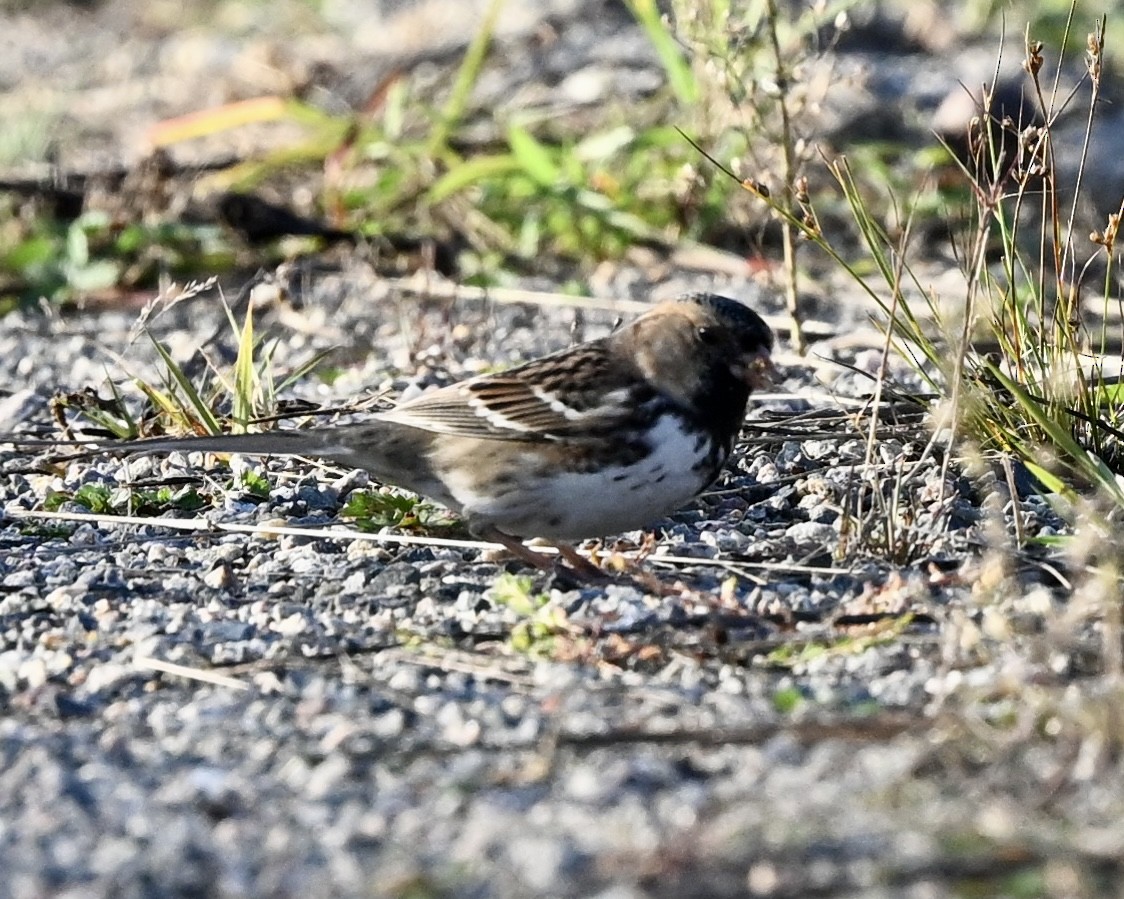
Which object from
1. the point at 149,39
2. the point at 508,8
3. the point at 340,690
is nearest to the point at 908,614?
the point at 340,690

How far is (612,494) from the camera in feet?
16.3

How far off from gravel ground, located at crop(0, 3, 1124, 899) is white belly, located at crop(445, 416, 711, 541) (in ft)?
0.52

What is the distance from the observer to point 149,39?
1566 centimetres

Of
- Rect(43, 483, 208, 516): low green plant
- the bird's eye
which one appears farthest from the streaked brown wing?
Rect(43, 483, 208, 516): low green plant

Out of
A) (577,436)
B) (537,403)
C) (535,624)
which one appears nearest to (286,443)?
(537,403)

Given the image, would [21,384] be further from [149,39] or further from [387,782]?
[149,39]

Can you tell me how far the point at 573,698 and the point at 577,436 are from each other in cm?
123

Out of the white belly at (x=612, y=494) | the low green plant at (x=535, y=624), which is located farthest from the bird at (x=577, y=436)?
the low green plant at (x=535, y=624)

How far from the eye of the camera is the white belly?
4953 mm

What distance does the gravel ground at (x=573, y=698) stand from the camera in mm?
3270

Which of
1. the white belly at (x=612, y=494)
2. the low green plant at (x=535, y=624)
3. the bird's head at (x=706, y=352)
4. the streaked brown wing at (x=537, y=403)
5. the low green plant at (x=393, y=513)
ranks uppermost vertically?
the bird's head at (x=706, y=352)

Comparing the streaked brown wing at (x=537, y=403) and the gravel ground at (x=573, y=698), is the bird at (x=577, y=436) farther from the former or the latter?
the gravel ground at (x=573, y=698)

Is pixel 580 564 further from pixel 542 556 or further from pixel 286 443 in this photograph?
pixel 286 443

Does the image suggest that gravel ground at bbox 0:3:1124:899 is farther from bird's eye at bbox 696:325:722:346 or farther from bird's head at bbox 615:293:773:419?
bird's eye at bbox 696:325:722:346
